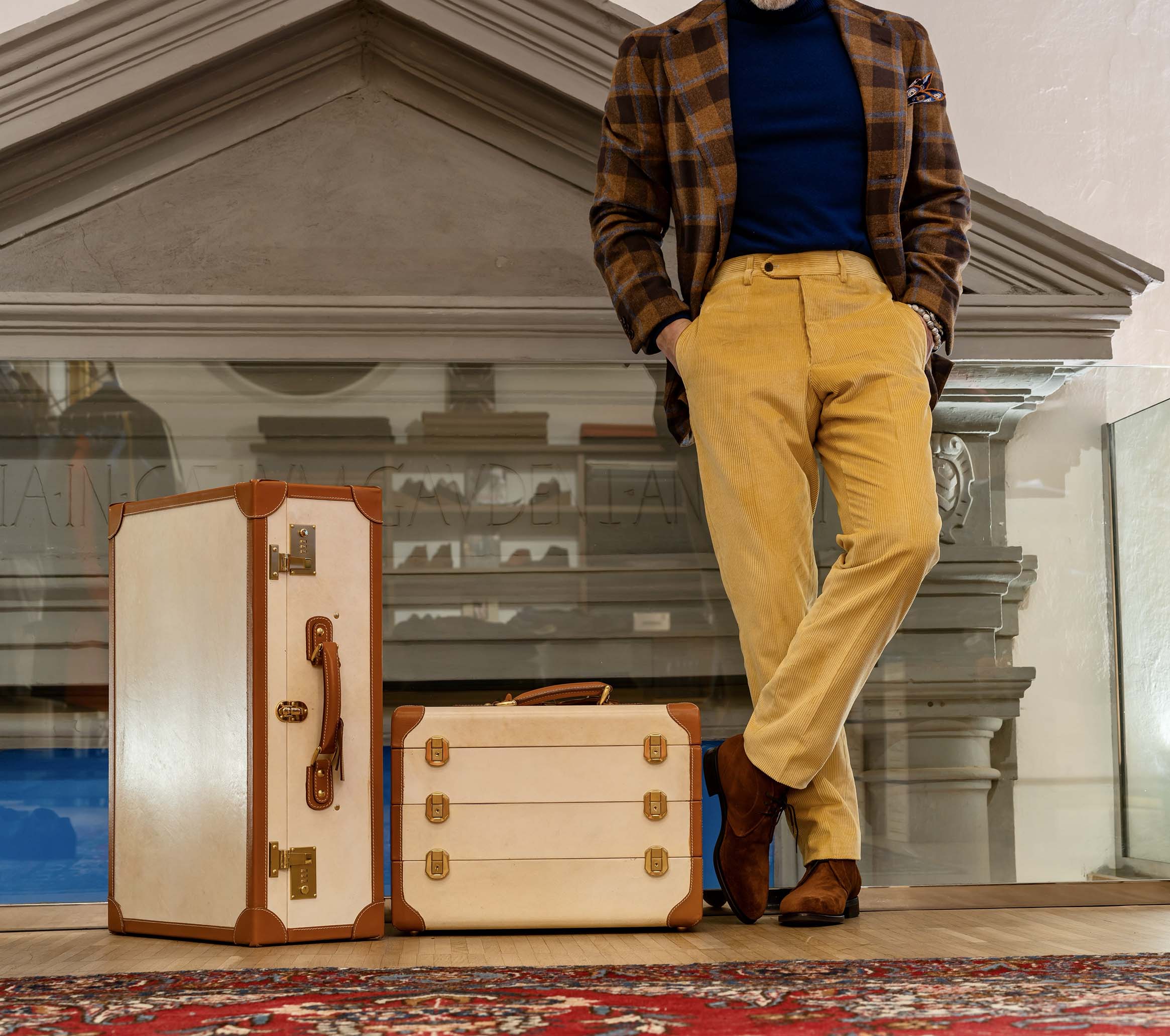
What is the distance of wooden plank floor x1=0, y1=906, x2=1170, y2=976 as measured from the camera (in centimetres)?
129

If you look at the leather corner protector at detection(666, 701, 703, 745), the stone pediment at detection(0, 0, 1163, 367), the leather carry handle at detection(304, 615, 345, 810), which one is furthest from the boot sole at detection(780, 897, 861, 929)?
the stone pediment at detection(0, 0, 1163, 367)

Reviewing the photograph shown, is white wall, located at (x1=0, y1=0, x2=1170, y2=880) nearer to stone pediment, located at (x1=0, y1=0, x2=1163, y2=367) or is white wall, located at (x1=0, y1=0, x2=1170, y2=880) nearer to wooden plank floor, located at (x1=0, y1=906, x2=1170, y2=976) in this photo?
stone pediment, located at (x1=0, y1=0, x2=1163, y2=367)

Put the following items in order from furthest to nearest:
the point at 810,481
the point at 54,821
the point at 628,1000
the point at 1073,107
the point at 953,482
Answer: the point at 1073,107 < the point at 953,482 < the point at 54,821 < the point at 810,481 < the point at 628,1000

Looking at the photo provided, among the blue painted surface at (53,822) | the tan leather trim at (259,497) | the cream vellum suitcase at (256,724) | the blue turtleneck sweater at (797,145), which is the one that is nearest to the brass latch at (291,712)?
the cream vellum suitcase at (256,724)

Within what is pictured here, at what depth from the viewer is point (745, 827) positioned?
152 cm

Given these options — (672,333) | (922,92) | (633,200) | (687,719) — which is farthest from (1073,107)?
(687,719)

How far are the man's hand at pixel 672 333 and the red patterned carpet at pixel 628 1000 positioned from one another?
792 millimetres

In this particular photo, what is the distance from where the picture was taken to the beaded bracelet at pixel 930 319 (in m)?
1.58

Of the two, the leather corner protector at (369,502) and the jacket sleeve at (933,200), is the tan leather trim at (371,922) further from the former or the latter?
the jacket sleeve at (933,200)

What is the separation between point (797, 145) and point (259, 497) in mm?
823

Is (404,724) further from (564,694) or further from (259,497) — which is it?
(259,497)

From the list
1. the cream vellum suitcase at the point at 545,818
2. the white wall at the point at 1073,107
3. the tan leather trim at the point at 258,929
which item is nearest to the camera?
the tan leather trim at the point at 258,929

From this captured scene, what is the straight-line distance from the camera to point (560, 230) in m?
2.63

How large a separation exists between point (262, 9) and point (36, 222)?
66 cm
